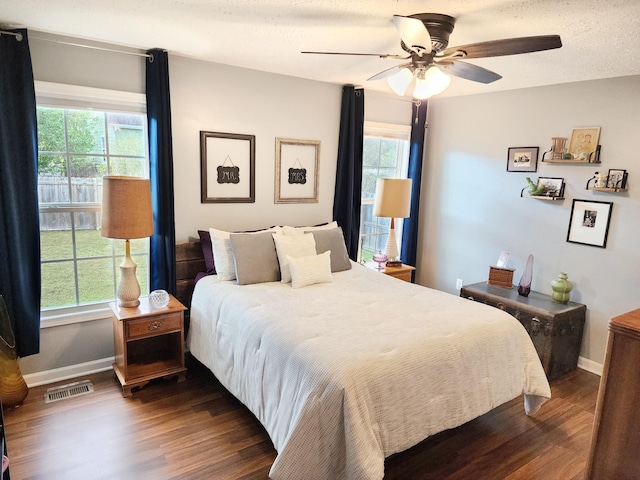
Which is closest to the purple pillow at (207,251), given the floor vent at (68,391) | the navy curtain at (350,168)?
the floor vent at (68,391)

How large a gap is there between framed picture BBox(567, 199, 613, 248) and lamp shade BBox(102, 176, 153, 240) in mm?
3418

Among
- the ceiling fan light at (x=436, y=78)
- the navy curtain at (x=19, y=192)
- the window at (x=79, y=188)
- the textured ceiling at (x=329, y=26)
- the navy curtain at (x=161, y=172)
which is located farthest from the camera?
the navy curtain at (x=161, y=172)

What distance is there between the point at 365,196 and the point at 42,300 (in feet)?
10.1

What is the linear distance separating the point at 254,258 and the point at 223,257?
0.25 m

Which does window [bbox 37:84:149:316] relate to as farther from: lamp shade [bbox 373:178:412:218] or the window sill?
lamp shade [bbox 373:178:412:218]

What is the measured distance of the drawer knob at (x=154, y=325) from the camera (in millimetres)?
2807

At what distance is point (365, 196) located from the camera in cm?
450

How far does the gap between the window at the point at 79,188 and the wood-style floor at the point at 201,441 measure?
2.47ft

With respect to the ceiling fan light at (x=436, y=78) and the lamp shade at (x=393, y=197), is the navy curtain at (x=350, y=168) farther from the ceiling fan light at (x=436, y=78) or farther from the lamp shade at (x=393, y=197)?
the ceiling fan light at (x=436, y=78)

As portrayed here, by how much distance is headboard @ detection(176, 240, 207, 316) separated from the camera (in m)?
3.31

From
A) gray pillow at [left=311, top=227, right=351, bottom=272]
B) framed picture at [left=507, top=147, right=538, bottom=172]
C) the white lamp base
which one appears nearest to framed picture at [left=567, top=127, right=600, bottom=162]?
framed picture at [left=507, top=147, right=538, bottom=172]

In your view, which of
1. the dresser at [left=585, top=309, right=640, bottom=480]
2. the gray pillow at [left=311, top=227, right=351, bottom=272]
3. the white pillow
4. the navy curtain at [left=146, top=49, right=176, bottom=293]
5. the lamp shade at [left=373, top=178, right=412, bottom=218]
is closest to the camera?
the dresser at [left=585, top=309, right=640, bottom=480]

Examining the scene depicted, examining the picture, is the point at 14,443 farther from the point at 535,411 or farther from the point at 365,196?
the point at 365,196

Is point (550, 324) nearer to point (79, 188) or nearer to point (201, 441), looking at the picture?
point (201, 441)
